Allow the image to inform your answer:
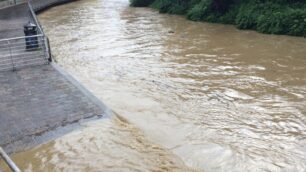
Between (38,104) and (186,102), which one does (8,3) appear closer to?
(38,104)

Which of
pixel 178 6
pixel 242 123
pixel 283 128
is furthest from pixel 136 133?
pixel 178 6

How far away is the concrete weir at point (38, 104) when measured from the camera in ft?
30.8

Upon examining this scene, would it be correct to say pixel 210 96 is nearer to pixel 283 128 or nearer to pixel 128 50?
pixel 283 128

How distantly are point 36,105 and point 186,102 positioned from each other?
4229 mm

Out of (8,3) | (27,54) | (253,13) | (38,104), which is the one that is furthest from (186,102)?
(8,3)

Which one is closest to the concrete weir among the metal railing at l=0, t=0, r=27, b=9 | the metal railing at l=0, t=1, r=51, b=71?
the metal railing at l=0, t=1, r=51, b=71

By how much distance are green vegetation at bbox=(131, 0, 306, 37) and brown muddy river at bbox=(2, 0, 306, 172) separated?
911 millimetres

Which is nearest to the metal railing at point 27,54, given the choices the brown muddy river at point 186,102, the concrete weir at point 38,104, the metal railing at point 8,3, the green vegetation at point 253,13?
the concrete weir at point 38,104

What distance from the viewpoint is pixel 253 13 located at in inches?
997

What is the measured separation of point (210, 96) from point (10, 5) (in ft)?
96.6

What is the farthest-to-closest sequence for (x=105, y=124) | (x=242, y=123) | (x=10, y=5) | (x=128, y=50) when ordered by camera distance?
(x=10, y=5)
(x=128, y=50)
(x=242, y=123)
(x=105, y=124)

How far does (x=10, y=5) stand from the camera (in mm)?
37750

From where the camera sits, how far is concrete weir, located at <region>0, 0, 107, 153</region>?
940 centimetres

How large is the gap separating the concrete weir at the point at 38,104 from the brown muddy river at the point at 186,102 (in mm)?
507
